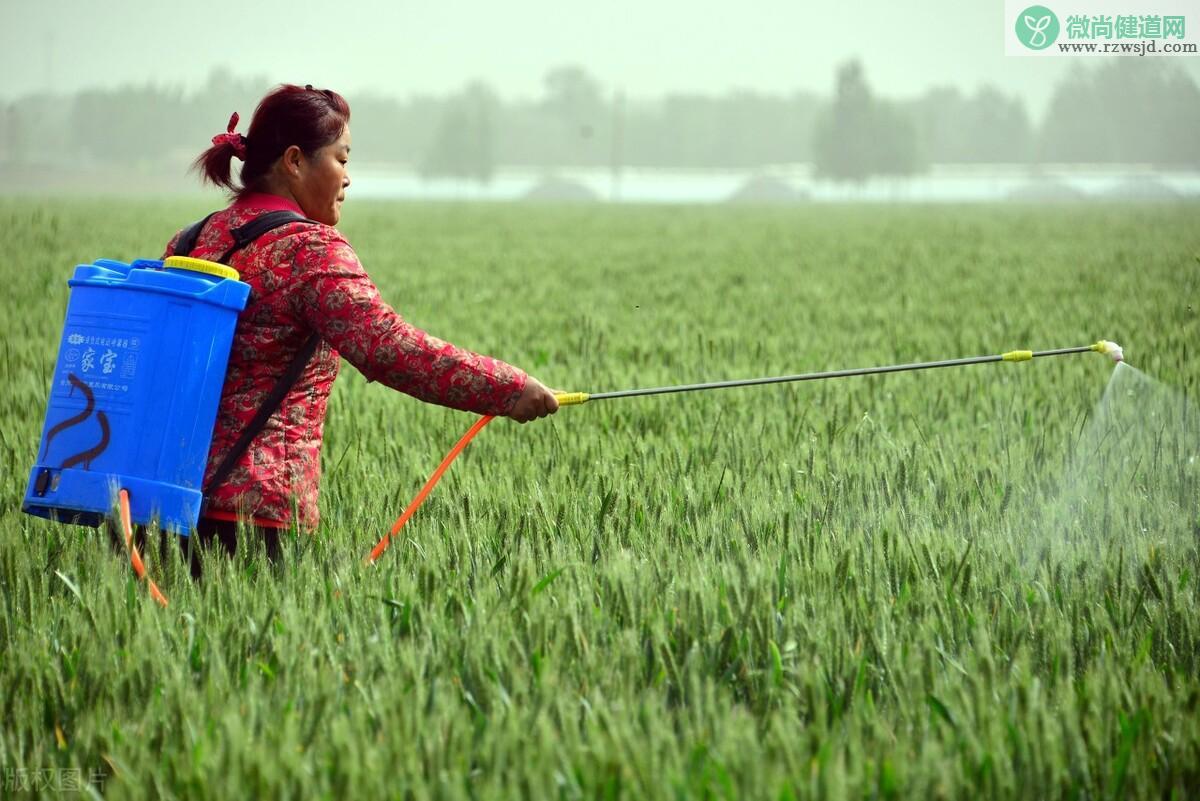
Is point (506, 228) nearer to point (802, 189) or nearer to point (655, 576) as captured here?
point (655, 576)

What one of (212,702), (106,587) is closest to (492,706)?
(212,702)

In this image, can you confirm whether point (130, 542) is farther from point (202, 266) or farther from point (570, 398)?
point (570, 398)

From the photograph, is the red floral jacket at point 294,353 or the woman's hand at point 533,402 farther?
the woman's hand at point 533,402

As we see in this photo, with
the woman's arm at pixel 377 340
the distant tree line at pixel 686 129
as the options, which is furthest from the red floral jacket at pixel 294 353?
the distant tree line at pixel 686 129

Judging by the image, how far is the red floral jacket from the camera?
2.87 m

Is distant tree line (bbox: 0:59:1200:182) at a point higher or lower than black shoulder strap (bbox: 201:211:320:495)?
higher

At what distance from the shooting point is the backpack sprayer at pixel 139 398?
2725mm

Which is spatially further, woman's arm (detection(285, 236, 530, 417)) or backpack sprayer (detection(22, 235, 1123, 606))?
woman's arm (detection(285, 236, 530, 417))

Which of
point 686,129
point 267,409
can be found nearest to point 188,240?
point 267,409

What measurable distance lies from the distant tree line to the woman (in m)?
101

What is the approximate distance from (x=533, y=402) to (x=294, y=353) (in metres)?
0.59

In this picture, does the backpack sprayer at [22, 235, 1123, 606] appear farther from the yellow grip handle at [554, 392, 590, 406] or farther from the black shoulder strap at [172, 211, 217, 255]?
the yellow grip handle at [554, 392, 590, 406]

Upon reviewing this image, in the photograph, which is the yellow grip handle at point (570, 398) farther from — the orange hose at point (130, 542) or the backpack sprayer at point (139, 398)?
the orange hose at point (130, 542)

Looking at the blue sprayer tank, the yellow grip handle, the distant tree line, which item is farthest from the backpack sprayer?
the distant tree line
